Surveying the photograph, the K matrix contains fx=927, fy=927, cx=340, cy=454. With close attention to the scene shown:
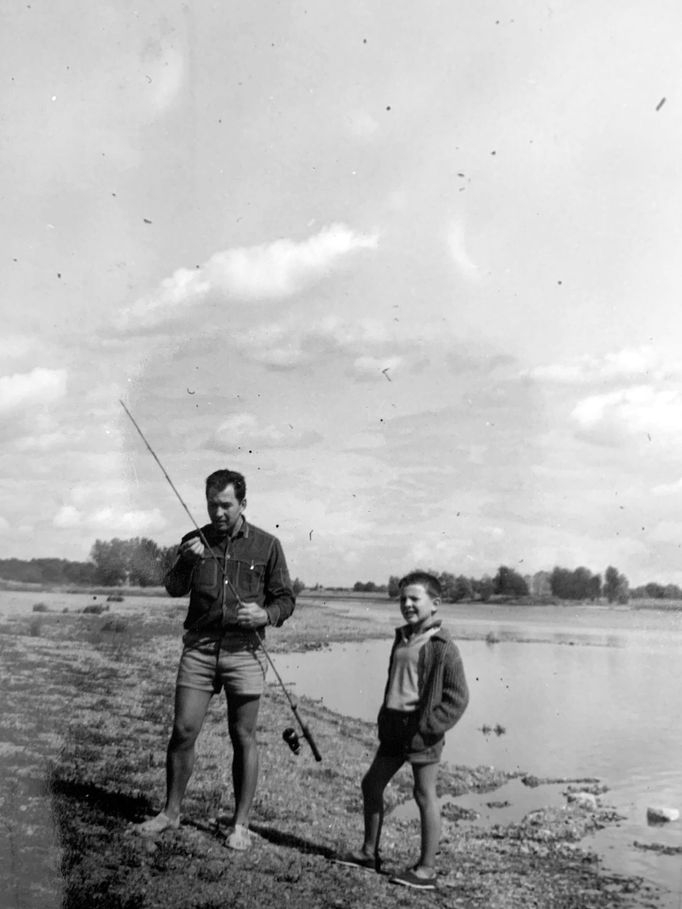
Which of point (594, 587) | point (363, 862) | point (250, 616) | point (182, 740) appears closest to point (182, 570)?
point (250, 616)

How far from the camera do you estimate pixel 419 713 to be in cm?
405

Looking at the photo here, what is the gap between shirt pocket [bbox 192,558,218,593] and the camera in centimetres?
438

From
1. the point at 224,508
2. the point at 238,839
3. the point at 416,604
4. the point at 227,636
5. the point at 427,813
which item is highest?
the point at 224,508

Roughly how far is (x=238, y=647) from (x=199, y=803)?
3.82 ft

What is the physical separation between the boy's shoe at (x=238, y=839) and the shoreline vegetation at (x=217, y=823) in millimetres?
59

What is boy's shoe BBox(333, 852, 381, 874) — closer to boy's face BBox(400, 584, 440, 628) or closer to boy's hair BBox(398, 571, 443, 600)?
boy's face BBox(400, 584, 440, 628)

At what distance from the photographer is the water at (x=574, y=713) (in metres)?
6.09

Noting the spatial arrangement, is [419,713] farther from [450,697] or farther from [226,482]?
[226,482]

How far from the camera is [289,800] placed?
5.40 metres

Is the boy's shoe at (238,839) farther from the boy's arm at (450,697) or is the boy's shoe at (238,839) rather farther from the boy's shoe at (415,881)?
the boy's arm at (450,697)

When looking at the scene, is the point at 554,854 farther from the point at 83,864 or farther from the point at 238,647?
the point at 83,864

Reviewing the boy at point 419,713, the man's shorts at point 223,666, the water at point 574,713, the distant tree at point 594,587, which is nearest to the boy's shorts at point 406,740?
the boy at point 419,713

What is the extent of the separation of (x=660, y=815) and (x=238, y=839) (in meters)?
3.18

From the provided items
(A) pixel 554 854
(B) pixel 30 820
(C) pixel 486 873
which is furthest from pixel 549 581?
(B) pixel 30 820
